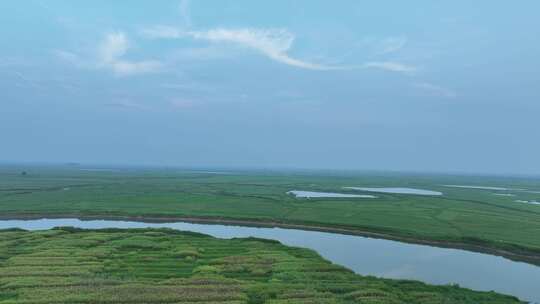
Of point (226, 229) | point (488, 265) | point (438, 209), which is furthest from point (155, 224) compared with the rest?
point (438, 209)

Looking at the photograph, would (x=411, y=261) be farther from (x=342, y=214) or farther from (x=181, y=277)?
(x=342, y=214)

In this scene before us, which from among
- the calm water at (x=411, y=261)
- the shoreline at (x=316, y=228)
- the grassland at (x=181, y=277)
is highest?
the grassland at (x=181, y=277)

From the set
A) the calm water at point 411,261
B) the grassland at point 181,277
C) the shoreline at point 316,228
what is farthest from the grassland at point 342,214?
the grassland at point 181,277

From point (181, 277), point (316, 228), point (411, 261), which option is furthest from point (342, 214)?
point (181, 277)

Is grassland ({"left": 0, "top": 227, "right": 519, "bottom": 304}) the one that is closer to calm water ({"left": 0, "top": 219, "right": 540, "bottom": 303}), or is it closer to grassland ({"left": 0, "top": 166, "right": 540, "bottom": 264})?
calm water ({"left": 0, "top": 219, "right": 540, "bottom": 303})

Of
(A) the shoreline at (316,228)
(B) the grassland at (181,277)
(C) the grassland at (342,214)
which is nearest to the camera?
(B) the grassland at (181,277)

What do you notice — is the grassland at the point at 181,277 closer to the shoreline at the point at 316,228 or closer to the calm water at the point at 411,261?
the calm water at the point at 411,261
